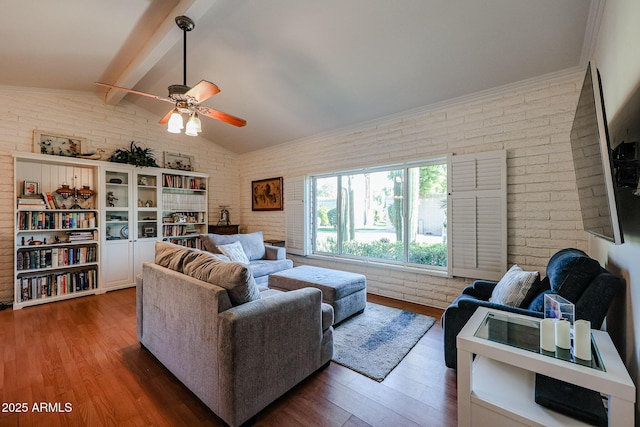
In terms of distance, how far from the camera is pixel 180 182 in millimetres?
4895

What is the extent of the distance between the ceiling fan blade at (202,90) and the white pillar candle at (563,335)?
8.22 ft

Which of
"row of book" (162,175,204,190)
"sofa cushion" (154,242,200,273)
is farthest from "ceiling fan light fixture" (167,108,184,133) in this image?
"row of book" (162,175,204,190)

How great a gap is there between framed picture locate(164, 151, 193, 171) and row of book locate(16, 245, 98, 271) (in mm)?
1810

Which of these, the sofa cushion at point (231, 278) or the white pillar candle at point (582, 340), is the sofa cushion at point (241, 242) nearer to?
the sofa cushion at point (231, 278)

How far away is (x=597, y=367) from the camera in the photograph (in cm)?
101

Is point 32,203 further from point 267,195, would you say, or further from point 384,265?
point 384,265

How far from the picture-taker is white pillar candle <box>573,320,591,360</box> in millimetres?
1044

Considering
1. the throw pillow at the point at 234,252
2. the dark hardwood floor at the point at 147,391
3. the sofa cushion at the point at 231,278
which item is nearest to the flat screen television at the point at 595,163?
the dark hardwood floor at the point at 147,391

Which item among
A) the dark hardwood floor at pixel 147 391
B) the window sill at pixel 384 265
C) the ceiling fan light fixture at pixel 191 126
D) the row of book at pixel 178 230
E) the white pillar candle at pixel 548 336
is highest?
the ceiling fan light fixture at pixel 191 126

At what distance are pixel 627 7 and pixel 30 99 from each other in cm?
596

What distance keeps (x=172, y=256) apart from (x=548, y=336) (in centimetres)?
238

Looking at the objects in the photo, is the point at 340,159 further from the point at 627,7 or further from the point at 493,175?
the point at 627,7

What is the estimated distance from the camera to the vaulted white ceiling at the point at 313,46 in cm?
214

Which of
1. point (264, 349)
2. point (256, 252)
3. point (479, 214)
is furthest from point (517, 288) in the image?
point (256, 252)
